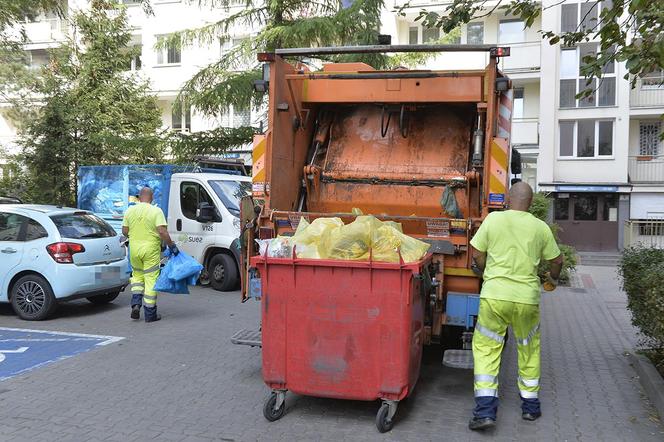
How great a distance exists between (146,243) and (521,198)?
5030 mm

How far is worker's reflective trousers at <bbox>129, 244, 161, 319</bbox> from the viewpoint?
7.84 meters

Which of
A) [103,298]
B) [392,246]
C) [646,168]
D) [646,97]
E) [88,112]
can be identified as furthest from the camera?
[646,168]

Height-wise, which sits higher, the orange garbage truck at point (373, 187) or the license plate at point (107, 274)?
the orange garbage truck at point (373, 187)

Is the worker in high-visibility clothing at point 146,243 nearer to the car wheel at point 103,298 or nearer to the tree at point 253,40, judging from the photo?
the car wheel at point 103,298

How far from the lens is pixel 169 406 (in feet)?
15.7

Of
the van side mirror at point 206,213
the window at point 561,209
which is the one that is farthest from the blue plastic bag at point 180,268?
the window at point 561,209

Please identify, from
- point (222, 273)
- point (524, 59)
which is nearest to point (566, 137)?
point (524, 59)

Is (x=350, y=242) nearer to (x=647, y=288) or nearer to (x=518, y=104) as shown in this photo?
(x=647, y=288)

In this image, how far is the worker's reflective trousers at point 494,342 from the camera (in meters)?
4.27

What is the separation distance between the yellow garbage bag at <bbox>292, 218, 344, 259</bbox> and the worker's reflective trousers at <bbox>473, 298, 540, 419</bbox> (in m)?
1.23

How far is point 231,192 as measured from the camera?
11.0 m

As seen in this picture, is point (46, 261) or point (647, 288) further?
point (46, 261)

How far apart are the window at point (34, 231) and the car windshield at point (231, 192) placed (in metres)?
3.26

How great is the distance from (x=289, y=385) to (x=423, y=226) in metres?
1.89
